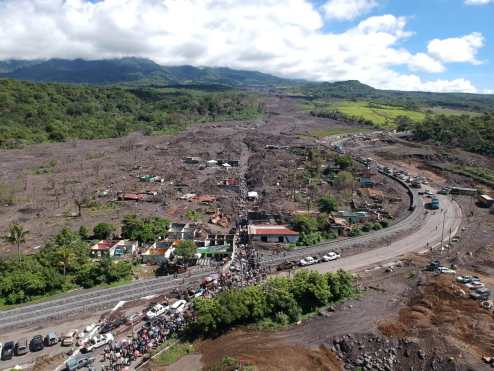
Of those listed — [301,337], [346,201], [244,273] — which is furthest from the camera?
[346,201]

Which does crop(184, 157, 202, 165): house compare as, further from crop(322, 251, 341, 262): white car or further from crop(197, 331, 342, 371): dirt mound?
crop(197, 331, 342, 371): dirt mound

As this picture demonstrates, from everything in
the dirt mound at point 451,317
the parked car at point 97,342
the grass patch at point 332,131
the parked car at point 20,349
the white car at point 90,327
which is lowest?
the parked car at point 20,349

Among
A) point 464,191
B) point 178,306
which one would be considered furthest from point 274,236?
point 464,191

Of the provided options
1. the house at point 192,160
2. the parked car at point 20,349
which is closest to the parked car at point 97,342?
the parked car at point 20,349

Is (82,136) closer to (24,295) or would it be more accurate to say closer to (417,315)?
(24,295)

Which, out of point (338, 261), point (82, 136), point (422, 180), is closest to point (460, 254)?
point (338, 261)

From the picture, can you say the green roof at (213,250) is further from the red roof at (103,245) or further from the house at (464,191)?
the house at (464,191)

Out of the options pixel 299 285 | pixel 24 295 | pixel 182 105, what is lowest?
pixel 24 295
